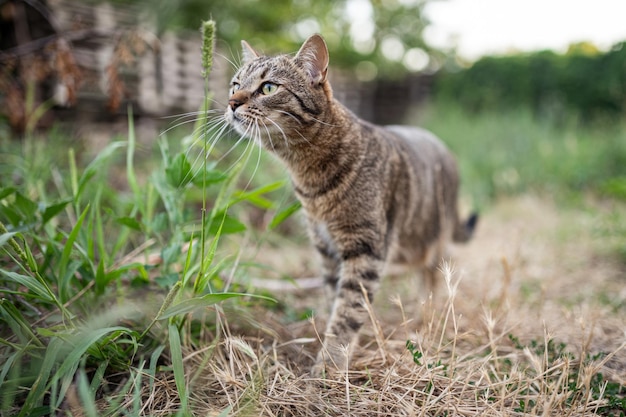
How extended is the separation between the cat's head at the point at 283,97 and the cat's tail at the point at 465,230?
1682mm

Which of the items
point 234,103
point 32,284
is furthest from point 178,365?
point 234,103

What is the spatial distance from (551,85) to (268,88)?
8.03 m

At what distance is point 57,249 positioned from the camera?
5.27 feet

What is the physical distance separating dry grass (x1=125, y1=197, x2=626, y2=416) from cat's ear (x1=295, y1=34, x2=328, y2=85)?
1.01 m

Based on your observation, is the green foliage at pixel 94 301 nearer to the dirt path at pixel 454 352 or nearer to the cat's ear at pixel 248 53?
the dirt path at pixel 454 352

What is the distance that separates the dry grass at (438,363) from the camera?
1.27m

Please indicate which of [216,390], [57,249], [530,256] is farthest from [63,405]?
[530,256]

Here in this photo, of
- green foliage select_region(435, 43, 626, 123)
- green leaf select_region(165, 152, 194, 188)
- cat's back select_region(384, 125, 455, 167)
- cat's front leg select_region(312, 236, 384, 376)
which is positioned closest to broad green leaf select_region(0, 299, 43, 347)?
green leaf select_region(165, 152, 194, 188)

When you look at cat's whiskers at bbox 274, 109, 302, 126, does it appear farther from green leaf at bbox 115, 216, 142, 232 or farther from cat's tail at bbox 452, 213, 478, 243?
cat's tail at bbox 452, 213, 478, 243

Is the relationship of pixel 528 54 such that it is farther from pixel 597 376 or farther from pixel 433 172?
pixel 597 376

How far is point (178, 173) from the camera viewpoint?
5.24ft

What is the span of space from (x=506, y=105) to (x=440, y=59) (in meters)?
5.83

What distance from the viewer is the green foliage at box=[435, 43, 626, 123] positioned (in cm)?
704

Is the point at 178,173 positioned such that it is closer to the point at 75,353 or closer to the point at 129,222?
the point at 129,222
